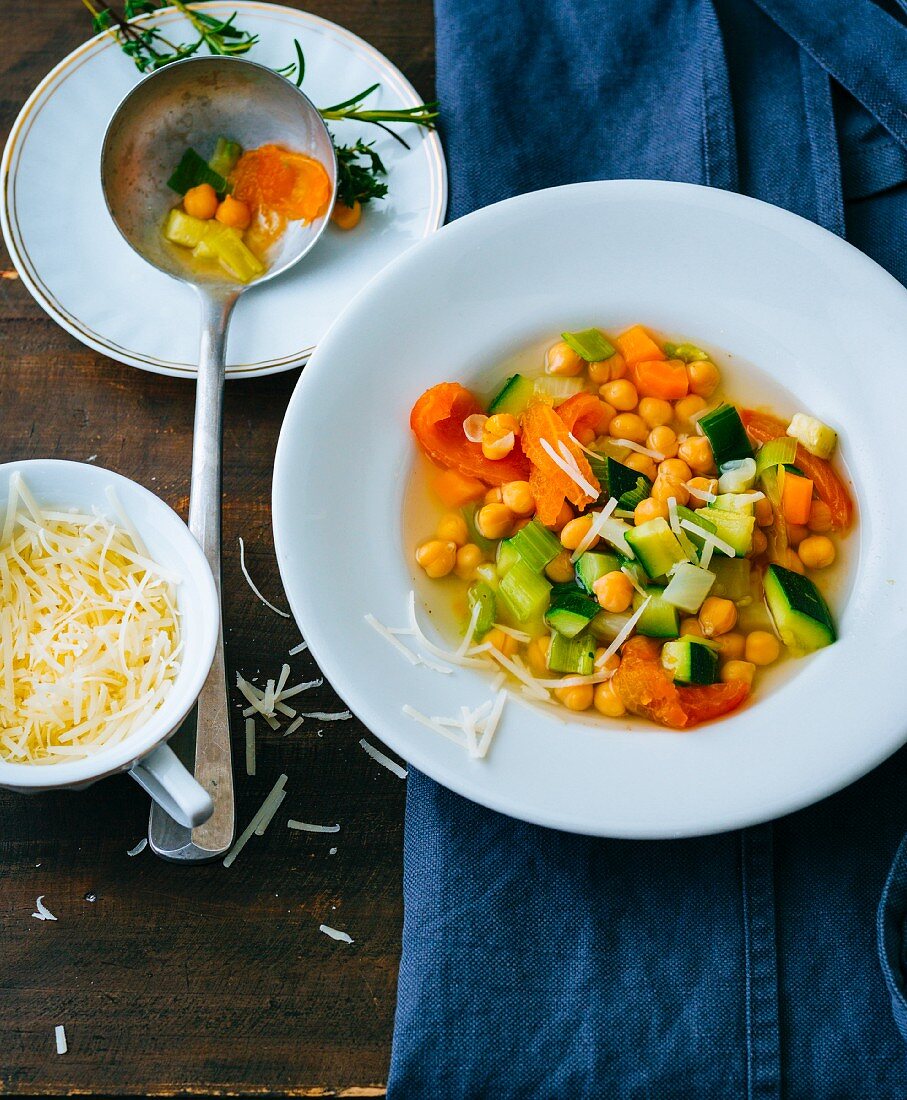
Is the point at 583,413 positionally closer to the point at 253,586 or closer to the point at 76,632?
the point at 253,586

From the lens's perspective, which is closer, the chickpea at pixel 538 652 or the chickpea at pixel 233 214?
the chickpea at pixel 538 652

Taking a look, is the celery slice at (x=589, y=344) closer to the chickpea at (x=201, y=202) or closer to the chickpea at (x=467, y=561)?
the chickpea at (x=467, y=561)

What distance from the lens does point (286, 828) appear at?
95.6 inches

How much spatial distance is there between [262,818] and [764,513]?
52.5 inches

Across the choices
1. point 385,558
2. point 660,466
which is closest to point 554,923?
point 385,558

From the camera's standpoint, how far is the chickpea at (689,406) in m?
2.54

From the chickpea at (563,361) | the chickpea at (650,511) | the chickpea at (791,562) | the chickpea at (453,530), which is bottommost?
the chickpea at (791,562)

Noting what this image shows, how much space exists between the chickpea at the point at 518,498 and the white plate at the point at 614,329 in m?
0.24

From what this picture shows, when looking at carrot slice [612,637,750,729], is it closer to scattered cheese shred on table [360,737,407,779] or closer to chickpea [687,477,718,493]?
chickpea [687,477,718,493]

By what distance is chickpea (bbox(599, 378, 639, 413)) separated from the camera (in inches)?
98.7

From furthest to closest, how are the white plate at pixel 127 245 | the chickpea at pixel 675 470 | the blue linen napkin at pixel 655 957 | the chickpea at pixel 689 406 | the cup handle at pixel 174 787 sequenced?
the white plate at pixel 127 245 → the chickpea at pixel 689 406 → the chickpea at pixel 675 470 → the blue linen napkin at pixel 655 957 → the cup handle at pixel 174 787

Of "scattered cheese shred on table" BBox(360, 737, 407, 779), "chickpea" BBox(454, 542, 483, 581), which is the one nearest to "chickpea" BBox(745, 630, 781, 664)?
"chickpea" BBox(454, 542, 483, 581)

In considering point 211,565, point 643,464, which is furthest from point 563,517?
point 211,565

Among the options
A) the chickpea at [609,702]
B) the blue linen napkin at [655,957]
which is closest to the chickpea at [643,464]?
the chickpea at [609,702]
